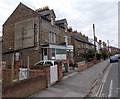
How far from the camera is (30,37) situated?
796 inches

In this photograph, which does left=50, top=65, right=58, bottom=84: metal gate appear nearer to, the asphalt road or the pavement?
the pavement

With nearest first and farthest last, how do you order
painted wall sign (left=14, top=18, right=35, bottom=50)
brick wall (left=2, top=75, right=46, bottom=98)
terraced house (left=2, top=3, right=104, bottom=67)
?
1. brick wall (left=2, top=75, right=46, bottom=98)
2. terraced house (left=2, top=3, right=104, bottom=67)
3. painted wall sign (left=14, top=18, right=35, bottom=50)

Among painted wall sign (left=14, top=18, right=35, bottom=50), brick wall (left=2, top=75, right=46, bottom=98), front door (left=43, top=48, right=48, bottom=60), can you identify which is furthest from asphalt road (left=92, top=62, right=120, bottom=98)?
painted wall sign (left=14, top=18, right=35, bottom=50)

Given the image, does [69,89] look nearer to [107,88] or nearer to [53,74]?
[53,74]

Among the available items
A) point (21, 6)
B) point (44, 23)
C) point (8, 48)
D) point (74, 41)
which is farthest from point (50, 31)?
point (74, 41)

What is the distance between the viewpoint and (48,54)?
19.5 metres

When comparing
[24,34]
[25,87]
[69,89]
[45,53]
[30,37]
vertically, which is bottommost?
[69,89]

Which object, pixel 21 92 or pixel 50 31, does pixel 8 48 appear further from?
pixel 21 92

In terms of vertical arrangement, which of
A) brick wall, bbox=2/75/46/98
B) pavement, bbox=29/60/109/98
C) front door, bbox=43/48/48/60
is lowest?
pavement, bbox=29/60/109/98

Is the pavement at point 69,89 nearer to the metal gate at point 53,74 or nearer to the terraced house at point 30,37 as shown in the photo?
the metal gate at point 53,74

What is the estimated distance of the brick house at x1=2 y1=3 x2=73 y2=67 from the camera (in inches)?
776

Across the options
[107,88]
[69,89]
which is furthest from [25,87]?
[107,88]

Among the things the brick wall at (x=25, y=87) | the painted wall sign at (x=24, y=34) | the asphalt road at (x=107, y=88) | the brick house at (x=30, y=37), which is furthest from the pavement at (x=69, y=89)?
the painted wall sign at (x=24, y=34)

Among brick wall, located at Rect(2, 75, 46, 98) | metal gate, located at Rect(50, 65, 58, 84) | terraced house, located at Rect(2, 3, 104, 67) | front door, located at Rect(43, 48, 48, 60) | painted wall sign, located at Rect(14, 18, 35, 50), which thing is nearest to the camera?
brick wall, located at Rect(2, 75, 46, 98)
